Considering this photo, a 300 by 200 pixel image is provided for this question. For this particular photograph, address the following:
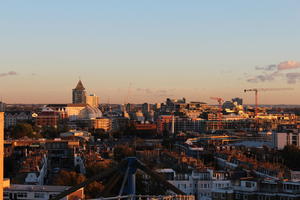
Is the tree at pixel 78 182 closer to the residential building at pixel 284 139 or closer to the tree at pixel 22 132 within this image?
the residential building at pixel 284 139

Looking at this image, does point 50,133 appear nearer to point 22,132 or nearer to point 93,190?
point 22,132

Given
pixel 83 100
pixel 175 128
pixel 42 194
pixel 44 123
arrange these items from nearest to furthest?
pixel 42 194 < pixel 44 123 < pixel 175 128 < pixel 83 100

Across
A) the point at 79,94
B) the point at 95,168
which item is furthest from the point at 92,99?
the point at 95,168

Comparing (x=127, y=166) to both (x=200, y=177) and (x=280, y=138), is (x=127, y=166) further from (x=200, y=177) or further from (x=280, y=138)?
(x=280, y=138)

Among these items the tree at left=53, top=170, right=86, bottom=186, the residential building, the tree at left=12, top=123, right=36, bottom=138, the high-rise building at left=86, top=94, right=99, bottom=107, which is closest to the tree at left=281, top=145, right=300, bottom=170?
the residential building

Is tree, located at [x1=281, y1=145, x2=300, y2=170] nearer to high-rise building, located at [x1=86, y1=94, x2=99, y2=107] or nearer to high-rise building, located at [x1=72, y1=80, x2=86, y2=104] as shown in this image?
high-rise building, located at [x1=72, y1=80, x2=86, y2=104]

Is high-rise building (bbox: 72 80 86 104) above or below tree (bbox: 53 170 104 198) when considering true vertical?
above

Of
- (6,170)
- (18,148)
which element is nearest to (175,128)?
(18,148)

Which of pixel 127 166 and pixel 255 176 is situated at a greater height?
pixel 127 166
